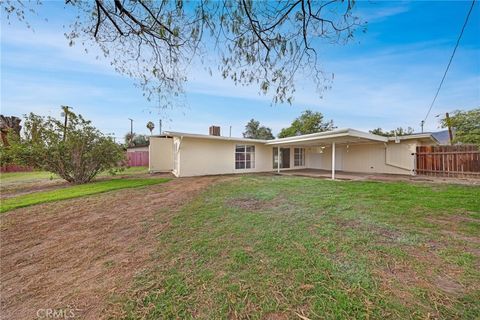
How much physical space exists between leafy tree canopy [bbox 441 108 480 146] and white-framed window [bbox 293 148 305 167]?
9724mm

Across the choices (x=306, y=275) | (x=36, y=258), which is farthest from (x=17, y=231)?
(x=306, y=275)

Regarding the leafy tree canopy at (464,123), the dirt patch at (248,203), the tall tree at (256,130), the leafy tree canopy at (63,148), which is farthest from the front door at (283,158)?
the tall tree at (256,130)

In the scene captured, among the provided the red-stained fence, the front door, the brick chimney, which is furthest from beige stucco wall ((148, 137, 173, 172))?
the red-stained fence

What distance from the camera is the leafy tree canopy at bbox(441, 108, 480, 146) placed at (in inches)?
484

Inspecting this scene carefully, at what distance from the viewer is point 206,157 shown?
1145 cm

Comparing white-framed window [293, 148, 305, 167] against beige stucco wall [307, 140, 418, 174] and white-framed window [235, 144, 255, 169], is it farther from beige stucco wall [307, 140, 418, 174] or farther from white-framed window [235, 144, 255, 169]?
white-framed window [235, 144, 255, 169]

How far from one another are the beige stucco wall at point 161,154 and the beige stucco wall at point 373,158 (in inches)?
433

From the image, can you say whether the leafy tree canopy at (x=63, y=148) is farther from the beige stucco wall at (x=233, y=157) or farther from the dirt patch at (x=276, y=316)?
the dirt patch at (x=276, y=316)

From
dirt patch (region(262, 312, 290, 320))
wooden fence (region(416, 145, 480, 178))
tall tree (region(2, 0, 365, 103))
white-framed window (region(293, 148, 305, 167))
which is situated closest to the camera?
dirt patch (region(262, 312, 290, 320))

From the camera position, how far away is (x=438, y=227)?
3.27m

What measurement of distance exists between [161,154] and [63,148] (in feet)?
17.2

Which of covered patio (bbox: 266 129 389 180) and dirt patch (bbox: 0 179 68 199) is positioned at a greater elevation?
covered patio (bbox: 266 129 389 180)

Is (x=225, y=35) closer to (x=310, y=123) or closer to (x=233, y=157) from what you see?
(x=233, y=157)

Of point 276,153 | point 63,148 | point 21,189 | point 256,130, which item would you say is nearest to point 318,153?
point 276,153
